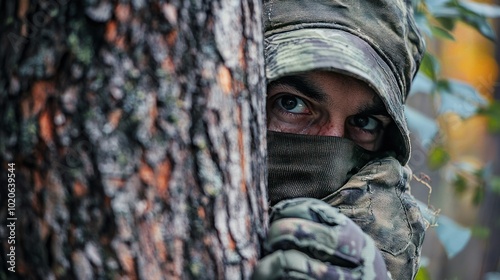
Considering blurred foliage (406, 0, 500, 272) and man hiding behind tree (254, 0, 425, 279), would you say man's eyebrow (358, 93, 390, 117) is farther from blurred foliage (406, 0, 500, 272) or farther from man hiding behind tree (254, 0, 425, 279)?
blurred foliage (406, 0, 500, 272)

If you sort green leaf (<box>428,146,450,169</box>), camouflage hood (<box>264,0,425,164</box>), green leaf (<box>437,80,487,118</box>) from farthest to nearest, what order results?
green leaf (<box>428,146,450,169</box>) < green leaf (<box>437,80,487,118</box>) < camouflage hood (<box>264,0,425,164</box>)

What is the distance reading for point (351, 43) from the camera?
6.15ft

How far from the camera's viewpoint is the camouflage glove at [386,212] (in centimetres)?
183

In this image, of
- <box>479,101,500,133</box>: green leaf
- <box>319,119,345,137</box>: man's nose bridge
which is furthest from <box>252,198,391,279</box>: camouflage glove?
<box>479,101,500,133</box>: green leaf

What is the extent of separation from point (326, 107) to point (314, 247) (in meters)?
0.74

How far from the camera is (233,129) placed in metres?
1.25

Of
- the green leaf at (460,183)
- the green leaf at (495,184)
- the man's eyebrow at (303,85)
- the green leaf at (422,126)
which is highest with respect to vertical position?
the man's eyebrow at (303,85)

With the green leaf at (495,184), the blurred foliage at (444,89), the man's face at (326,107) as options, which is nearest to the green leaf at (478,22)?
the blurred foliage at (444,89)

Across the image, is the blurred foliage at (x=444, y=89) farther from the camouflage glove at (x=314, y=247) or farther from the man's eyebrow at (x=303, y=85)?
the camouflage glove at (x=314, y=247)

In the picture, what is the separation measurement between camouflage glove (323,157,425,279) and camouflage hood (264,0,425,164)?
0.15 metres

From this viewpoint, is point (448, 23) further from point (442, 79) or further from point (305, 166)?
point (305, 166)

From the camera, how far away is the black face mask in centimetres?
189

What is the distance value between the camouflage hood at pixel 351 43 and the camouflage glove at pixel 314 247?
50cm

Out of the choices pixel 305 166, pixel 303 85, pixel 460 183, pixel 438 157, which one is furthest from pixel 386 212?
pixel 460 183
